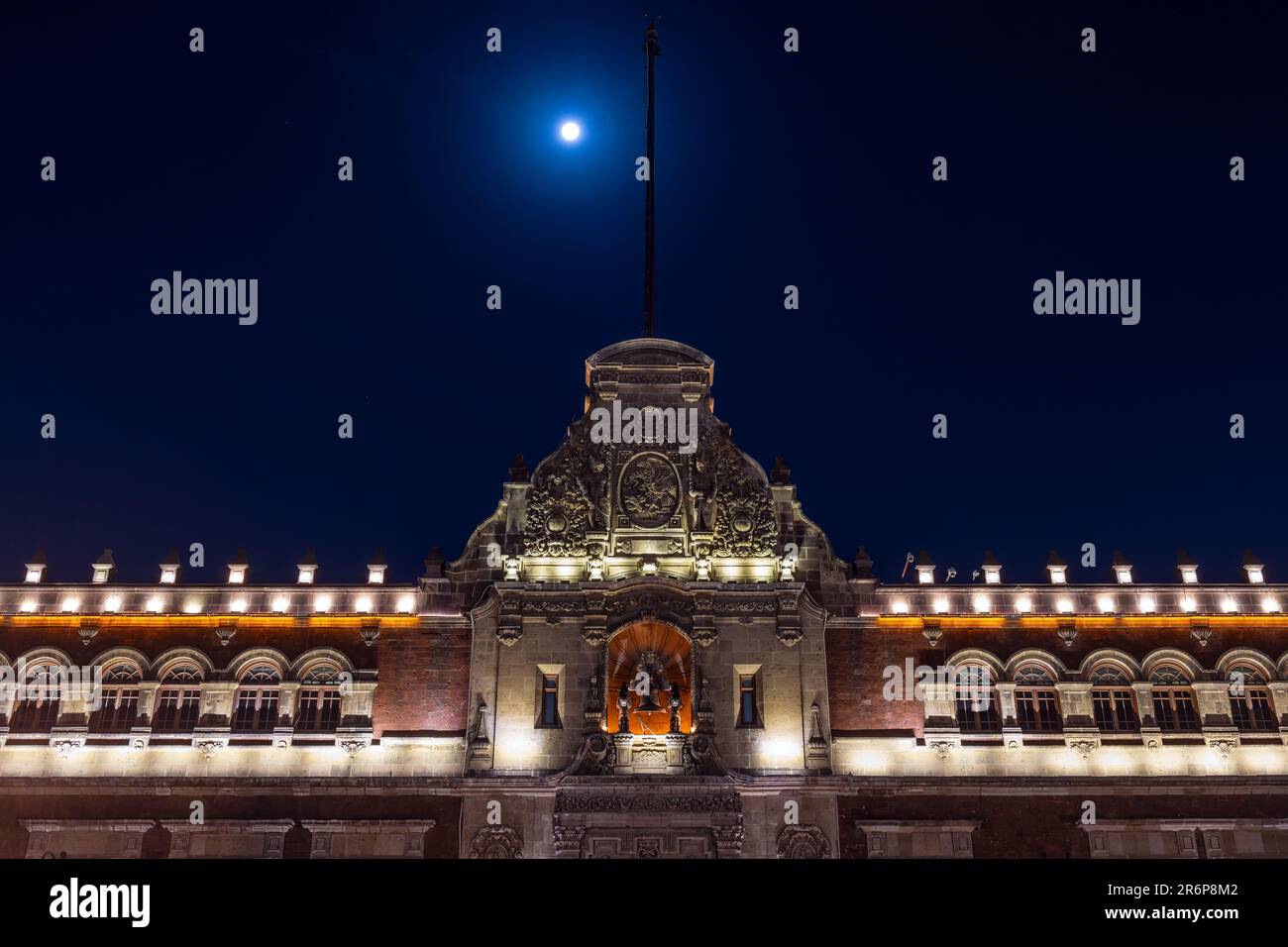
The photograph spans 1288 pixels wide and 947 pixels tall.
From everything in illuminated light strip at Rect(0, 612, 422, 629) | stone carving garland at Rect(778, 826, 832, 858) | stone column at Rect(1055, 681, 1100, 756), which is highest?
illuminated light strip at Rect(0, 612, 422, 629)

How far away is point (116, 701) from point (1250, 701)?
3917 centimetres

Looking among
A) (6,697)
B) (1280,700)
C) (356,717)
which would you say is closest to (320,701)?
(356,717)

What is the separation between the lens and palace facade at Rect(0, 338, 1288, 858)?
38000 mm

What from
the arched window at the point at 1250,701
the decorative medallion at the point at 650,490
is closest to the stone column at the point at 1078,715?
the arched window at the point at 1250,701

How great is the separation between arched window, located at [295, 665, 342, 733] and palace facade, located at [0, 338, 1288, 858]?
102 mm

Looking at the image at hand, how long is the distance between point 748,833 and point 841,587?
9.49 metres

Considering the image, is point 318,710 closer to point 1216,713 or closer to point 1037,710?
point 1037,710

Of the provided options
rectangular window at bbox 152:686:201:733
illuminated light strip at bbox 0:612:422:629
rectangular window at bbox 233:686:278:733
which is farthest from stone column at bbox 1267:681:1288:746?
rectangular window at bbox 233:686:278:733

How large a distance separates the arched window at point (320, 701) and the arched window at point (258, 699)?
2.88 ft

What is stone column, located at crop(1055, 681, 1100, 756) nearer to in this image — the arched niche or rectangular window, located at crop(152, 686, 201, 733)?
the arched niche

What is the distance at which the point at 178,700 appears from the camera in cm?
4062

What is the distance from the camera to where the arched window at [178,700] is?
4022 centimetres

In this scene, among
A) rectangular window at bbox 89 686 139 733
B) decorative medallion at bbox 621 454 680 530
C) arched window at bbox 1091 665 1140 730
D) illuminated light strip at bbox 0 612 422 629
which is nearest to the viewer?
rectangular window at bbox 89 686 139 733

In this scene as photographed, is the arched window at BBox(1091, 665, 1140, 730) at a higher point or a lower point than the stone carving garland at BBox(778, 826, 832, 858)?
higher
